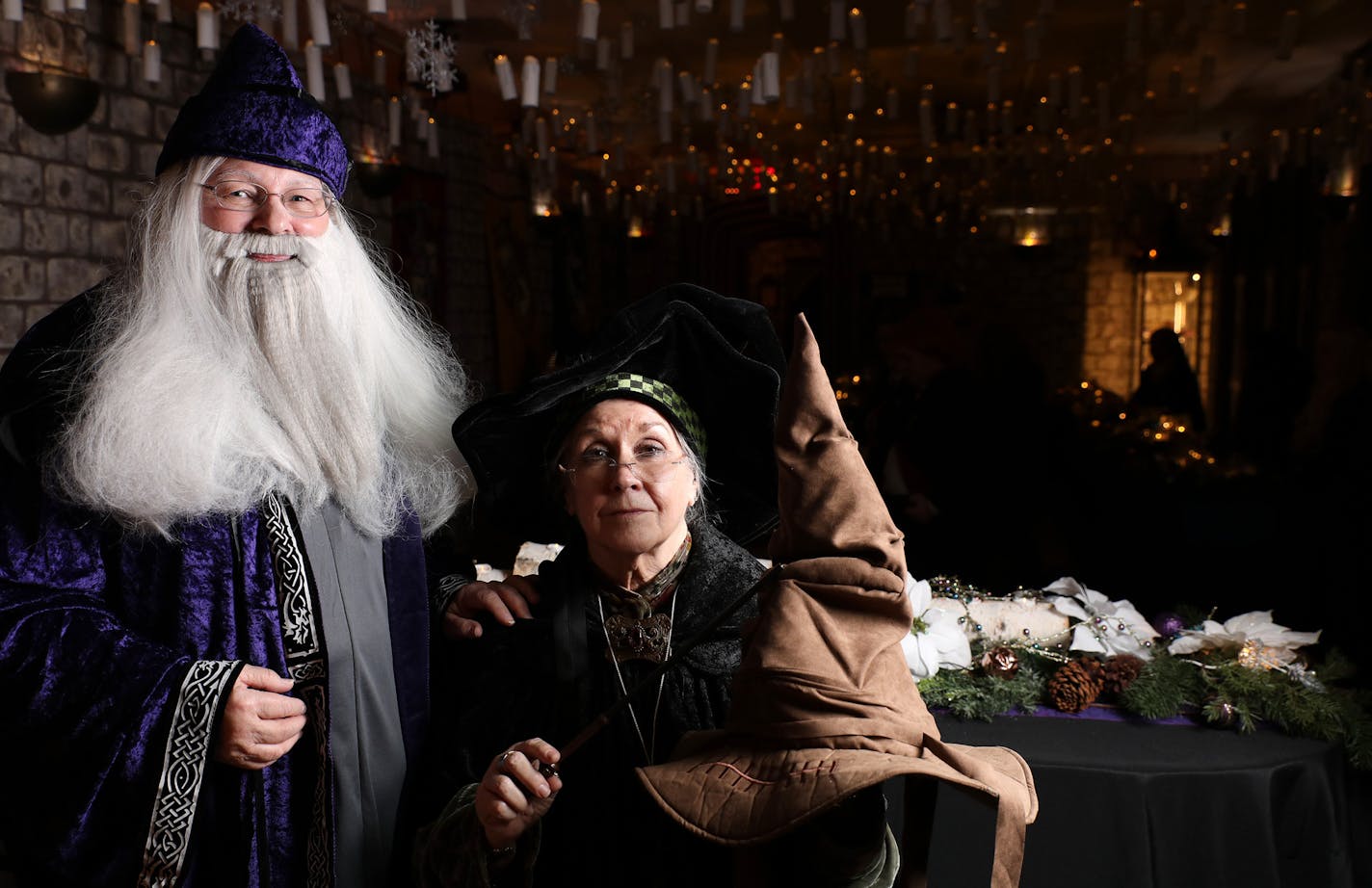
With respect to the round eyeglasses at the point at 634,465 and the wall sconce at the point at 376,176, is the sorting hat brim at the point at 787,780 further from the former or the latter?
the wall sconce at the point at 376,176

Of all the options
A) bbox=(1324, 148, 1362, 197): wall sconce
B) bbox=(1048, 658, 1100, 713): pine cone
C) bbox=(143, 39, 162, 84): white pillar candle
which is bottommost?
bbox=(1048, 658, 1100, 713): pine cone

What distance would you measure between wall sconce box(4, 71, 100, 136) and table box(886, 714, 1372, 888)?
407cm

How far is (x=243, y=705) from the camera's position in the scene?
Result: 56.1 inches

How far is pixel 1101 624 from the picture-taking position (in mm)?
2420

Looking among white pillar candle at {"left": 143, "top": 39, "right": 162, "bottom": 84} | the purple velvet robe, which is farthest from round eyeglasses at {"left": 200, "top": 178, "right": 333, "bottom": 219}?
white pillar candle at {"left": 143, "top": 39, "right": 162, "bottom": 84}

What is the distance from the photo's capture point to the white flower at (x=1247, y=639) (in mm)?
2291

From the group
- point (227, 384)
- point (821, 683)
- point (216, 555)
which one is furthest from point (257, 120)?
point (821, 683)

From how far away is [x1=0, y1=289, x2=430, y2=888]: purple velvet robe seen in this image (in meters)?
1.44

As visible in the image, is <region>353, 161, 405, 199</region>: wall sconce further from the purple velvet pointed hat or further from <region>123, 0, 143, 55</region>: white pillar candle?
the purple velvet pointed hat

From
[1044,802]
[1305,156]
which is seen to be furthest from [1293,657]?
[1305,156]

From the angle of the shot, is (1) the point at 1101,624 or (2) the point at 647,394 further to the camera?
(1) the point at 1101,624

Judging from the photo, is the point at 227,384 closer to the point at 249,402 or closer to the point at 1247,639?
the point at 249,402

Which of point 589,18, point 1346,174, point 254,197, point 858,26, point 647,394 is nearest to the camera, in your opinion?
point 647,394

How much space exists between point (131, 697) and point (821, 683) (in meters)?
0.92
